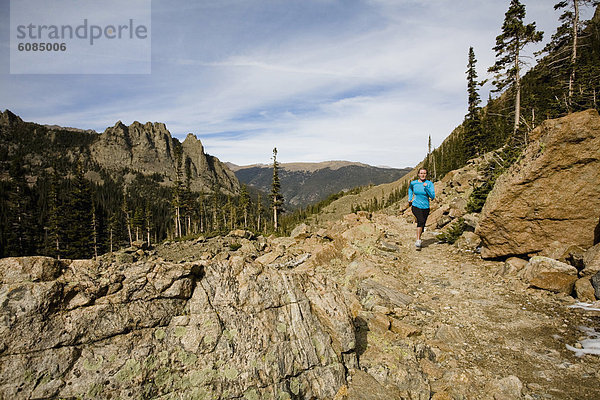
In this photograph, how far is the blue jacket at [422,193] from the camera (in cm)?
1164

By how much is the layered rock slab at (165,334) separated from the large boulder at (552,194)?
7618mm

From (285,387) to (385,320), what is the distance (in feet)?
10.2

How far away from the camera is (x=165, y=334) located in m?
4.07

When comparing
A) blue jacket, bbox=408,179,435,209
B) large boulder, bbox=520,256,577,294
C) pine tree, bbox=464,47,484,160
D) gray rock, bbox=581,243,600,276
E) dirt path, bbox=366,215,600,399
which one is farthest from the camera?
pine tree, bbox=464,47,484,160

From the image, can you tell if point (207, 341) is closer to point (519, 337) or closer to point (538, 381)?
point (538, 381)

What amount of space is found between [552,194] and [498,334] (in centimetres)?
551

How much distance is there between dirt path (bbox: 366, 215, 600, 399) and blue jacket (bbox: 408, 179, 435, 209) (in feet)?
10.9

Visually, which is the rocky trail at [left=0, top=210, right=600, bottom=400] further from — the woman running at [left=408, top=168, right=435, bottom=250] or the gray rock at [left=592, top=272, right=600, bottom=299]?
the woman running at [left=408, top=168, right=435, bottom=250]

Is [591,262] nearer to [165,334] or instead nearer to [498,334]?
[498,334]

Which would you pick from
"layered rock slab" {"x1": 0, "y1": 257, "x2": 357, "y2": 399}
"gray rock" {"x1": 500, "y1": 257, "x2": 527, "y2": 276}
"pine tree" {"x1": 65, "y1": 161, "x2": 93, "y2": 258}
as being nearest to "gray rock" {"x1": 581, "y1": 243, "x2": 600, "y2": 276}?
"gray rock" {"x1": 500, "y1": 257, "x2": 527, "y2": 276}

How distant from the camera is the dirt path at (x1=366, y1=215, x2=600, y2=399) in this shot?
15.0 ft

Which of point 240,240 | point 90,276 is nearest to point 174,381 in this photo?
point 90,276

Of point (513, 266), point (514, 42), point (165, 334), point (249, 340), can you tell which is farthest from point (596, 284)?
point (514, 42)

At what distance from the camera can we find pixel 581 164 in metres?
8.21
